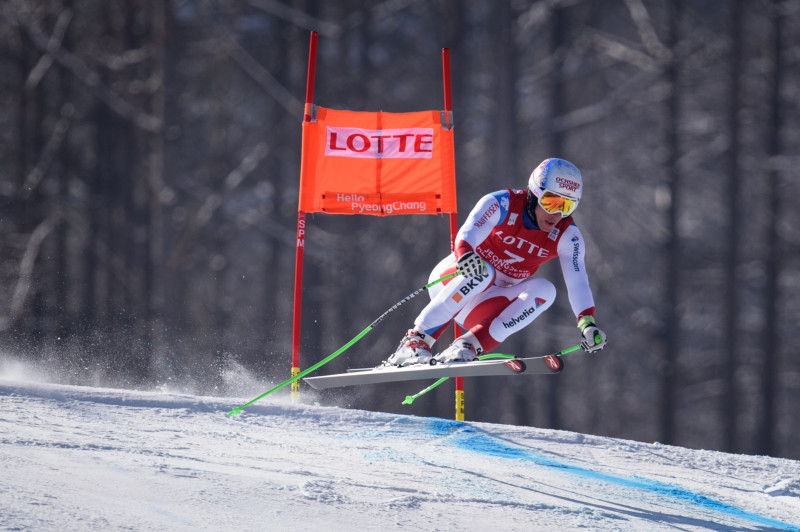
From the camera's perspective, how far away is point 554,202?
4.24m

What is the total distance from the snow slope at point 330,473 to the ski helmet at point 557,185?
1.52 m

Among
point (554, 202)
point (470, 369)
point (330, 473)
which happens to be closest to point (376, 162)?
point (554, 202)

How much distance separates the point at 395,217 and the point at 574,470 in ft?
13.5

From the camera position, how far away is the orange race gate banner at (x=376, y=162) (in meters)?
5.51

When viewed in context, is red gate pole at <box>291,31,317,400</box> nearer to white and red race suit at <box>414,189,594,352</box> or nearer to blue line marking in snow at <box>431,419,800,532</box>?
blue line marking in snow at <box>431,419,800,532</box>

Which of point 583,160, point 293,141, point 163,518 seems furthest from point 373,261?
point 163,518

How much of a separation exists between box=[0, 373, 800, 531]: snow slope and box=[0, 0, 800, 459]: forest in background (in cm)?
207

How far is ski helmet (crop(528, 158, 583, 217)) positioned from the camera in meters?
4.18

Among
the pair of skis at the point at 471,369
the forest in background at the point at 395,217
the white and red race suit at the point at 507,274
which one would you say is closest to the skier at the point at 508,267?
the white and red race suit at the point at 507,274

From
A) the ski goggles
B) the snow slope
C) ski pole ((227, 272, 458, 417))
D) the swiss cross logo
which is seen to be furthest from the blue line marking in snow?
the swiss cross logo

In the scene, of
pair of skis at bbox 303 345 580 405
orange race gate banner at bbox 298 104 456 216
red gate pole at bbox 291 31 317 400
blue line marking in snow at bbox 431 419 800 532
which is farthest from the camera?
orange race gate banner at bbox 298 104 456 216

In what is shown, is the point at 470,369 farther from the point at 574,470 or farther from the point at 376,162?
the point at 376,162

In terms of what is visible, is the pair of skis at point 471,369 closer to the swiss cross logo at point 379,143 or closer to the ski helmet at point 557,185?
the ski helmet at point 557,185

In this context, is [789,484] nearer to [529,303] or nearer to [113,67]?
[529,303]
